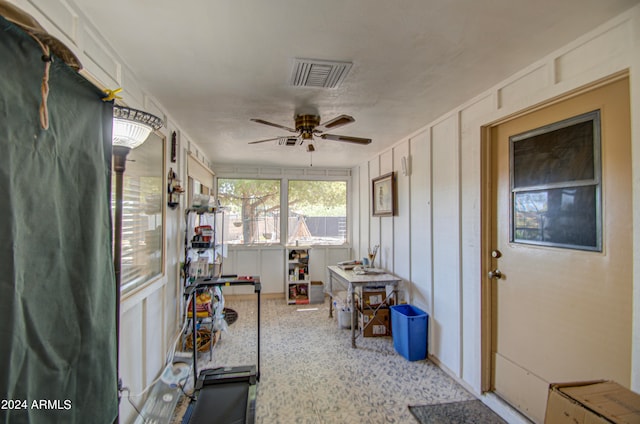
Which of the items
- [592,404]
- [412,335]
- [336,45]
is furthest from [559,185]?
[412,335]

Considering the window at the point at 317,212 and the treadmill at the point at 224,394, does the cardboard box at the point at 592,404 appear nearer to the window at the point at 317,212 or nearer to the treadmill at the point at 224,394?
the treadmill at the point at 224,394

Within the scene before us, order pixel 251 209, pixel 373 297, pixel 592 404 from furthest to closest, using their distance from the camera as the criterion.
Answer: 1. pixel 251 209
2. pixel 373 297
3. pixel 592 404

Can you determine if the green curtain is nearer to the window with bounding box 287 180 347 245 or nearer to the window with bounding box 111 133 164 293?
the window with bounding box 111 133 164 293

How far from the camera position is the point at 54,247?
94 cm

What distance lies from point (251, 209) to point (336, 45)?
13.5 feet

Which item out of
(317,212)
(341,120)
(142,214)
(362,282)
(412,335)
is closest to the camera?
(142,214)

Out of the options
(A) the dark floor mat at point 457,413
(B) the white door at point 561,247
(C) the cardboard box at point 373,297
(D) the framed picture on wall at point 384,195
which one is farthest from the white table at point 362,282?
(B) the white door at point 561,247

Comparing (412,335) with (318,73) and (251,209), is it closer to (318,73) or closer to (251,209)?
(318,73)

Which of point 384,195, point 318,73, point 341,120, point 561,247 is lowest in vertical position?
point 561,247

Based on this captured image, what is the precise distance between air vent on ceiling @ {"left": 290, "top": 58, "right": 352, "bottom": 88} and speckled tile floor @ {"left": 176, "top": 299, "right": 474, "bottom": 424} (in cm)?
240

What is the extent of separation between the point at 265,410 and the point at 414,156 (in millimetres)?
2872

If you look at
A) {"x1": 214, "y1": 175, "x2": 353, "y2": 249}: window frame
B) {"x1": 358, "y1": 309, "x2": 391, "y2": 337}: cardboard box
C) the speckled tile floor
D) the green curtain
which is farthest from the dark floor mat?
{"x1": 214, "y1": 175, "x2": 353, "y2": 249}: window frame

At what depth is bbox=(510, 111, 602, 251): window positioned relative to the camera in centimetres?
162

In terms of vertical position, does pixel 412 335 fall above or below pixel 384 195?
below
